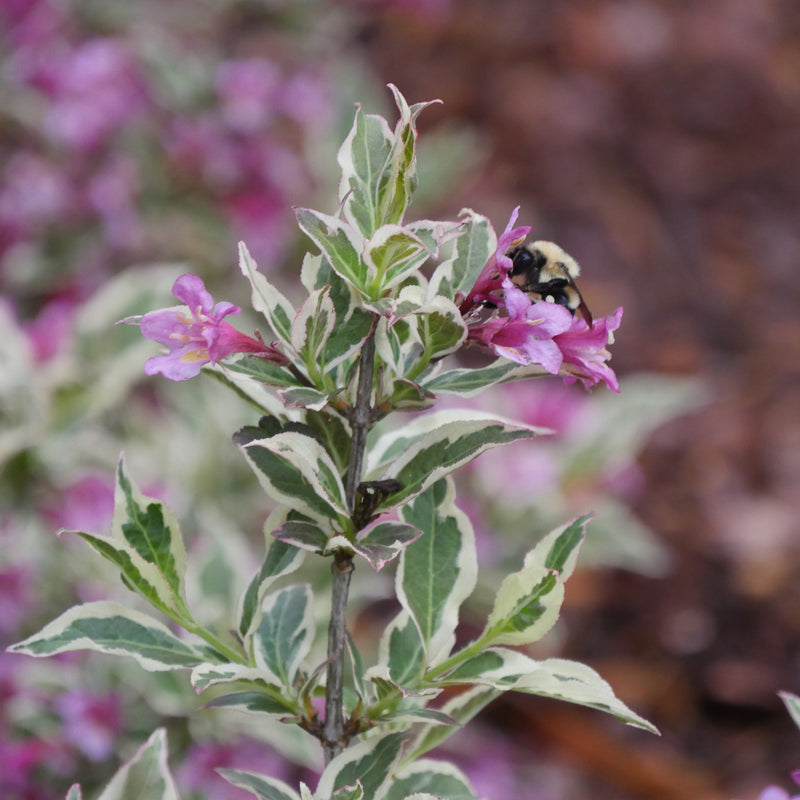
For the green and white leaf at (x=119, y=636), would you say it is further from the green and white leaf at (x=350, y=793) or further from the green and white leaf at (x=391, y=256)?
the green and white leaf at (x=391, y=256)

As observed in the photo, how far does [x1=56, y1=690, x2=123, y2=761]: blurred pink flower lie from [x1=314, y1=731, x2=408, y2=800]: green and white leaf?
0.45 metres

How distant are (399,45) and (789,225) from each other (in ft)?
4.00

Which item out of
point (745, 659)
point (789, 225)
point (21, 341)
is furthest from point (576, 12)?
point (21, 341)

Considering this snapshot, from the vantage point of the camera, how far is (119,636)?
23.1 inches

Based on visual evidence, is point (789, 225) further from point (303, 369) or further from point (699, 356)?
point (303, 369)

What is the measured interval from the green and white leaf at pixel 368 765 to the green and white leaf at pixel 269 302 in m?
0.22

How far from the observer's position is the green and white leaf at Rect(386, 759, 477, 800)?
25.2 inches

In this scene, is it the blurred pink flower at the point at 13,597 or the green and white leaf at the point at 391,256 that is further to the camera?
the blurred pink flower at the point at 13,597

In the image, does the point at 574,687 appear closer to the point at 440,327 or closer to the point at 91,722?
the point at 440,327

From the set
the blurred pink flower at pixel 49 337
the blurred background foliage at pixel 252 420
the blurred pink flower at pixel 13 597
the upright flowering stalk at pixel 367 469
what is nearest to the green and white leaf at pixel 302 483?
the upright flowering stalk at pixel 367 469

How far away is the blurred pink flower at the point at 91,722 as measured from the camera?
3.10 feet

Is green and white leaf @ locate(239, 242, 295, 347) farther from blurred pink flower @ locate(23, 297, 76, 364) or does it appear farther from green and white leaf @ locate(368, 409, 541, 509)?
blurred pink flower @ locate(23, 297, 76, 364)

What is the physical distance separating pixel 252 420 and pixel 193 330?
2.30 feet

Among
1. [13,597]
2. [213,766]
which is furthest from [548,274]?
[13,597]
